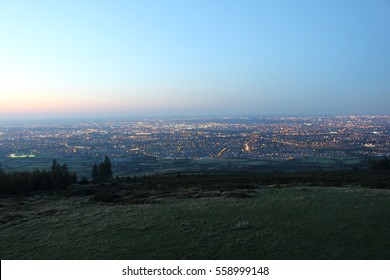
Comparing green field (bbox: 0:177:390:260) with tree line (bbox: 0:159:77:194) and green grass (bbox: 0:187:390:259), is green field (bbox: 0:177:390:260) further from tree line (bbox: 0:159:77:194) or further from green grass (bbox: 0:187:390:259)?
tree line (bbox: 0:159:77:194)

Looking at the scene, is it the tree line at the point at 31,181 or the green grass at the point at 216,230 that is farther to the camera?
the tree line at the point at 31,181

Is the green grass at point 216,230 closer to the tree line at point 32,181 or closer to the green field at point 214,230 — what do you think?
the green field at point 214,230

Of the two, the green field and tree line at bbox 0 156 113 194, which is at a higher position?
the green field

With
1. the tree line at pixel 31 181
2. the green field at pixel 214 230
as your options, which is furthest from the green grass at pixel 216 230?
the tree line at pixel 31 181

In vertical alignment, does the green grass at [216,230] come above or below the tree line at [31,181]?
above

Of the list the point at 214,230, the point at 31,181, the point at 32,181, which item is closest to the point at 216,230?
the point at 214,230

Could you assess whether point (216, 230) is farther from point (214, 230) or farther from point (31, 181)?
point (31, 181)

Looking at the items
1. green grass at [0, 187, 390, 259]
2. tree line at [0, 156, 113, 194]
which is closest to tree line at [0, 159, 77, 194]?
tree line at [0, 156, 113, 194]

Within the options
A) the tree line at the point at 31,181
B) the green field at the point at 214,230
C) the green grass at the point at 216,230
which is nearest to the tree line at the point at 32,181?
the tree line at the point at 31,181
